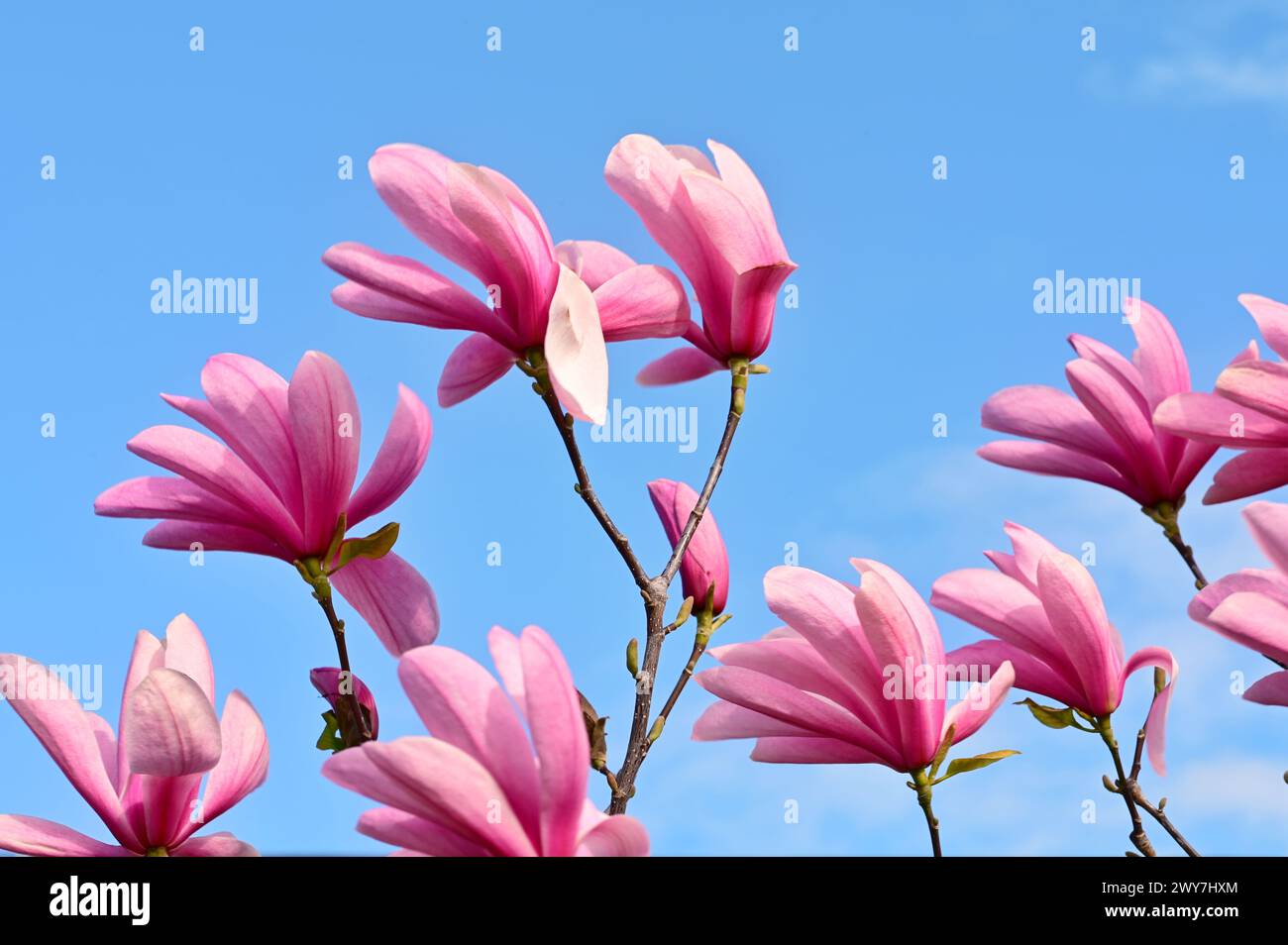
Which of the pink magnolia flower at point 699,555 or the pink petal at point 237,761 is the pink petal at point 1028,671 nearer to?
the pink magnolia flower at point 699,555

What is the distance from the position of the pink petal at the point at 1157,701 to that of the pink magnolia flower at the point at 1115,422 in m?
0.28

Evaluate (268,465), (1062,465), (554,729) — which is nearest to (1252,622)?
(1062,465)

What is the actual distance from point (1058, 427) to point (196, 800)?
110 cm

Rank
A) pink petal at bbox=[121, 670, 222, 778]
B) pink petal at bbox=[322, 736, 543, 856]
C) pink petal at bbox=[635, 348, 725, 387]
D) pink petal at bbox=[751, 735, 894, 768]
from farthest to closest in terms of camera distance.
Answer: pink petal at bbox=[635, 348, 725, 387]
pink petal at bbox=[751, 735, 894, 768]
pink petal at bbox=[121, 670, 222, 778]
pink petal at bbox=[322, 736, 543, 856]

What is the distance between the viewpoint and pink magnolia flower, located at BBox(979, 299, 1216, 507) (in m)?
1.43

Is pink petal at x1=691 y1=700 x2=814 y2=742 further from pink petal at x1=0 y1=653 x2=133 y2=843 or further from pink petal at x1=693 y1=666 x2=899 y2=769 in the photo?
pink petal at x1=0 y1=653 x2=133 y2=843

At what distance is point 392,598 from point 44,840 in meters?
0.44

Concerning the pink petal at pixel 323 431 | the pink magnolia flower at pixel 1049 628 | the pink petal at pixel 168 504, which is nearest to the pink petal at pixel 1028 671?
the pink magnolia flower at pixel 1049 628

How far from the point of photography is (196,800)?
3.87 ft

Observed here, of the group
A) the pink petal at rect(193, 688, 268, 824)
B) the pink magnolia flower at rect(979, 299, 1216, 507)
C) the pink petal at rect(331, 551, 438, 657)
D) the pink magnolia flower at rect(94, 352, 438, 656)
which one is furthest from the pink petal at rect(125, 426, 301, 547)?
the pink magnolia flower at rect(979, 299, 1216, 507)

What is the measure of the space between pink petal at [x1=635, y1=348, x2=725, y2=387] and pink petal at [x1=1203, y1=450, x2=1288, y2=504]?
0.64m

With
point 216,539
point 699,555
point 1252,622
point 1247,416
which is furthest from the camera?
point 699,555

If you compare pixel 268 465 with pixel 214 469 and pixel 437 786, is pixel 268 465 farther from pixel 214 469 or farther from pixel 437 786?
pixel 437 786

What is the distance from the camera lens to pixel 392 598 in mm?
1408
